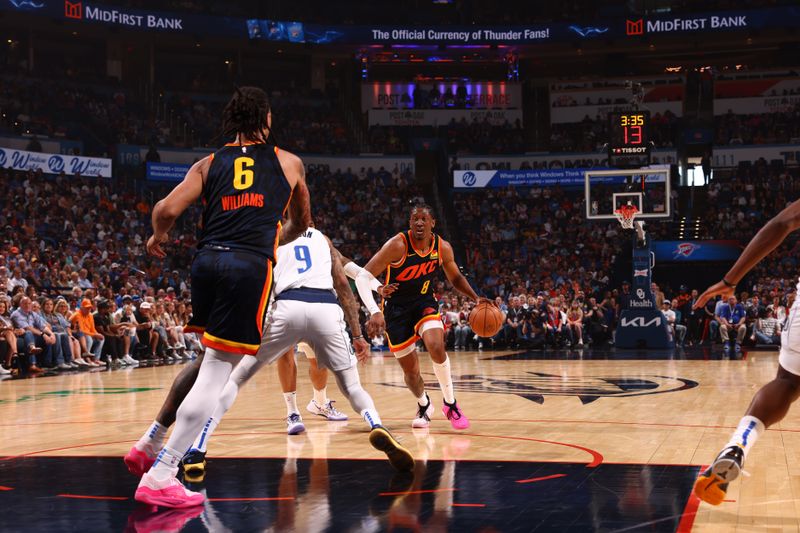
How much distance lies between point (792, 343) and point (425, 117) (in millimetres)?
33798

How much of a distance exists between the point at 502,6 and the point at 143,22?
1484 centimetres

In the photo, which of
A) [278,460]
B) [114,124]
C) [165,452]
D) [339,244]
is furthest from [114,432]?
[114,124]

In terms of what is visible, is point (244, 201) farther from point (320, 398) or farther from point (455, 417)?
point (320, 398)

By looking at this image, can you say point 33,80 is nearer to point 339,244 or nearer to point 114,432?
point 339,244

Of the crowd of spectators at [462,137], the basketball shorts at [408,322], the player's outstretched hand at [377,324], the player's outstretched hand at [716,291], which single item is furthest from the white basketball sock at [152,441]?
the crowd of spectators at [462,137]

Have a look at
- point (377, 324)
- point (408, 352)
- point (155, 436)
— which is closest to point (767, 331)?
point (408, 352)

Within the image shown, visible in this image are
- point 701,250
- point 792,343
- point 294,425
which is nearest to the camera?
point 792,343

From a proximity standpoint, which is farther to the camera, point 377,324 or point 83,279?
point 83,279

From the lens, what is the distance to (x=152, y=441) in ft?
16.4

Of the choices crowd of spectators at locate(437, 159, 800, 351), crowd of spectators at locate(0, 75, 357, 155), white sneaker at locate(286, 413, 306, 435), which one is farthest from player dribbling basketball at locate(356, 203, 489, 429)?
crowd of spectators at locate(0, 75, 357, 155)

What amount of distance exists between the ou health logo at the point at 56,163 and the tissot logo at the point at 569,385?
1774cm

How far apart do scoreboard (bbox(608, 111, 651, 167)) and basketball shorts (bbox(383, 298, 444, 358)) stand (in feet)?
44.7

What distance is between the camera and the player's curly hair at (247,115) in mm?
4801

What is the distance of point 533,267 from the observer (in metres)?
29.9
